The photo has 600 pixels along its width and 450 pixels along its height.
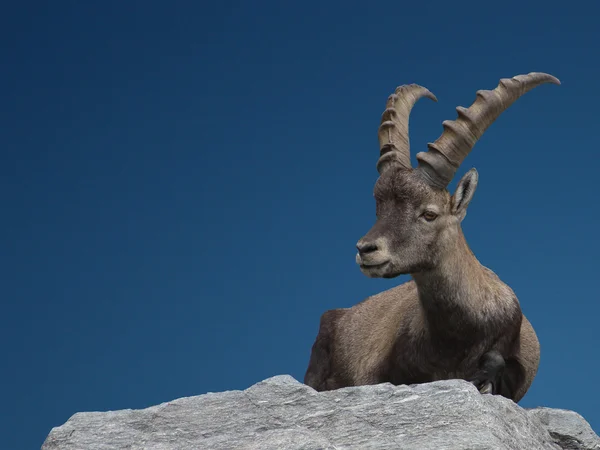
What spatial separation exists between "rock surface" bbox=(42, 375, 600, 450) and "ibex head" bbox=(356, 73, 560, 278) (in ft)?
5.93

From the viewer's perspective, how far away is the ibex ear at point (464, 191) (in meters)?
10.8

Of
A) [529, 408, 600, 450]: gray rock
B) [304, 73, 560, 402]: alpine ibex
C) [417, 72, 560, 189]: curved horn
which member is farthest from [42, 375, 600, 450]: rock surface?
[417, 72, 560, 189]: curved horn

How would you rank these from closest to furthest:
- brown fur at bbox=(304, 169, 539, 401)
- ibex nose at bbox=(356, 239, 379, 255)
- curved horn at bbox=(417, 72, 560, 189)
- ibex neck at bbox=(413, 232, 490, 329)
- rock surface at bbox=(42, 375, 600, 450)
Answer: rock surface at bbox=(42, 375, 600, 450), ibex nose at bbox=(356, 239, 379, 255), brown fur at bbox=(304, 169, 539, 401), curved horn at bbox=(417, 72, 560, 189), ibex neck at bbox=(413, 232, 490, 329)

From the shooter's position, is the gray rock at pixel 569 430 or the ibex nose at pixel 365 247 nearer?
the gray rock at pixel 569 430

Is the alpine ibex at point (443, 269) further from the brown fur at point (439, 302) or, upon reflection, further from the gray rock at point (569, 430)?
the gray rock at point (569, 430)

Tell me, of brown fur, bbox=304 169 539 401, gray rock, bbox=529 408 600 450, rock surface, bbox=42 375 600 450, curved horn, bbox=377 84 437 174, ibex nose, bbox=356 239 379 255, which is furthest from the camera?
curved horn, bbox=377 84 437 174

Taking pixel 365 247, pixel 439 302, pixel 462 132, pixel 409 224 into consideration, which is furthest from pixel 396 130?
pixel 439 302

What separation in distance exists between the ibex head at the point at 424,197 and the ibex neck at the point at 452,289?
0.14m

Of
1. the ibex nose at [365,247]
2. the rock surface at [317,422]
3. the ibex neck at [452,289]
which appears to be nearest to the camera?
the rock surface at [317,422]

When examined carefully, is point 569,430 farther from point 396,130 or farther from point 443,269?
point 396,130

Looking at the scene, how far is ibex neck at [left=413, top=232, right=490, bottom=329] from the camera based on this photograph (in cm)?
1084

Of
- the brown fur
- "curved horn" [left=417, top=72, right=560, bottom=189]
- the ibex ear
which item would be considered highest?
"curved horn" [left=417, top=72, right=560, bottom=189]

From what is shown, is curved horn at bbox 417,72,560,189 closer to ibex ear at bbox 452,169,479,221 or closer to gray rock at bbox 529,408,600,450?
ibex ear at bbox 452,169,479,221

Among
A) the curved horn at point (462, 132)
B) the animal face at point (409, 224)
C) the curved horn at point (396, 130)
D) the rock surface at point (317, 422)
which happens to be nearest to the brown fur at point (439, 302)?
the animal face at point (409, 224)
